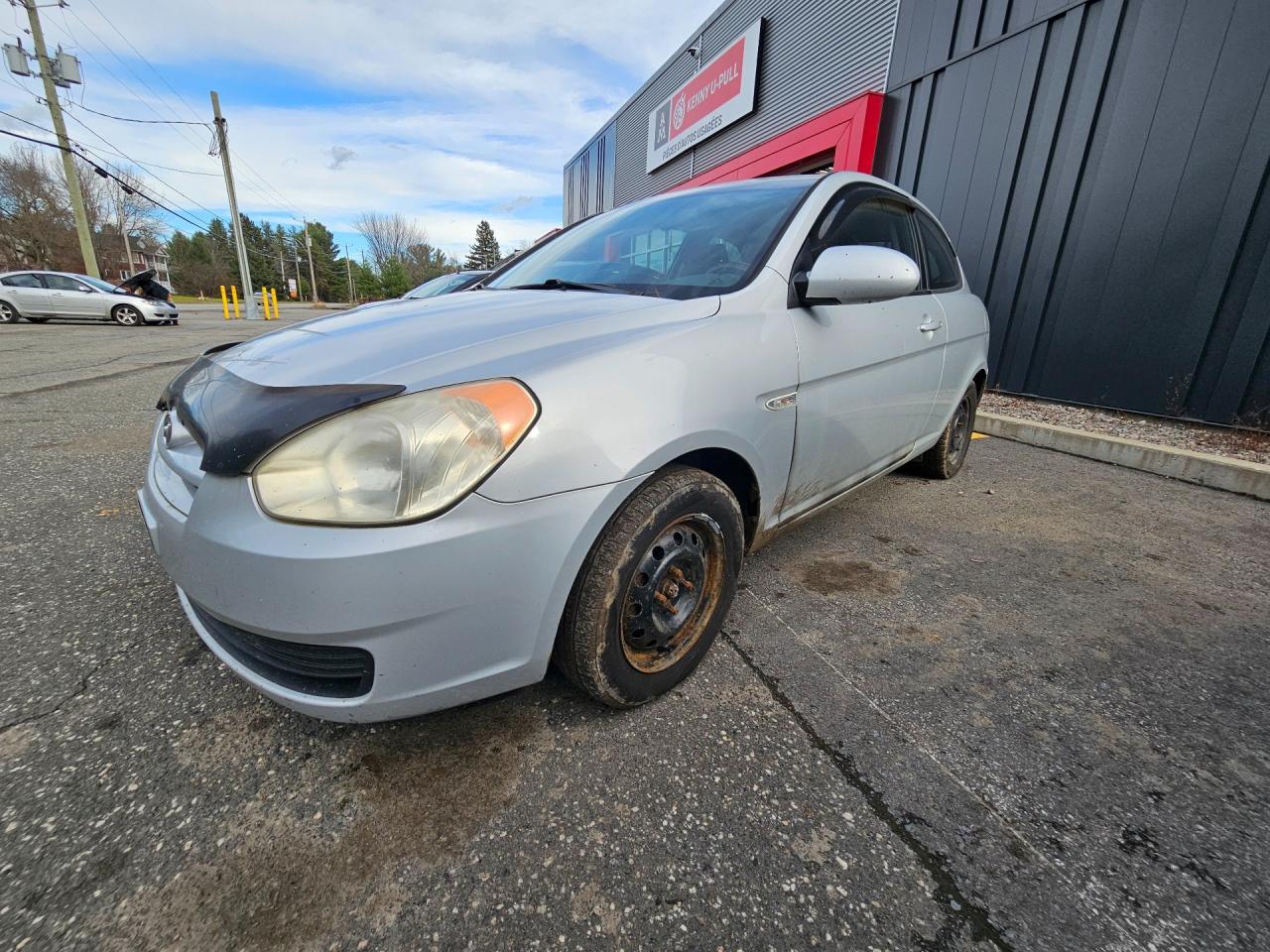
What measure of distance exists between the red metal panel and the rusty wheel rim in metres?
5.55

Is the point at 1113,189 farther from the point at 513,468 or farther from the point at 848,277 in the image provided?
the point at 513,468

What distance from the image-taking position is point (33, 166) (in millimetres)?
30812

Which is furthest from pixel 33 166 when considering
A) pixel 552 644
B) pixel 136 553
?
pixel 552 644

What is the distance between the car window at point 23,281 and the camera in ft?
43.9

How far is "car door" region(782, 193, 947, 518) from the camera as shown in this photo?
1.82m

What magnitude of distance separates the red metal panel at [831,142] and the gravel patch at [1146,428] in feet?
9.86

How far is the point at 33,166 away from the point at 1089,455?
49.1 metres

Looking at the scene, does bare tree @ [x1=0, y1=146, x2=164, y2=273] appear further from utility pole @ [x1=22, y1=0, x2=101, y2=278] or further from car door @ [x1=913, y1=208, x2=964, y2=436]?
car door @ [x1=913, y1=208, x2=964, y2=436]

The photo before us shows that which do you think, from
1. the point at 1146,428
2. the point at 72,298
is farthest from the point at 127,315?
the point at 1146,428

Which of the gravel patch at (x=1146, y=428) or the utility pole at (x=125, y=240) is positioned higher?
the utility pole at (x=125, y=240)

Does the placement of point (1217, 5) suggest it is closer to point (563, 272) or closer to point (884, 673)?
point (563, 272)

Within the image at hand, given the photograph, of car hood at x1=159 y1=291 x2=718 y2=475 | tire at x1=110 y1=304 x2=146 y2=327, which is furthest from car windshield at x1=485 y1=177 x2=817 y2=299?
tire at x1=110 y1=304 x2=146 y2=327

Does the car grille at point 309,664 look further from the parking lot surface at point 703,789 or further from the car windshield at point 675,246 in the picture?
the car windshield at point 675,246

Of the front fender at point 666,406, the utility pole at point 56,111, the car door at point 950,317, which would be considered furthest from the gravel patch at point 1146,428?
the utility pole at point 56,111
